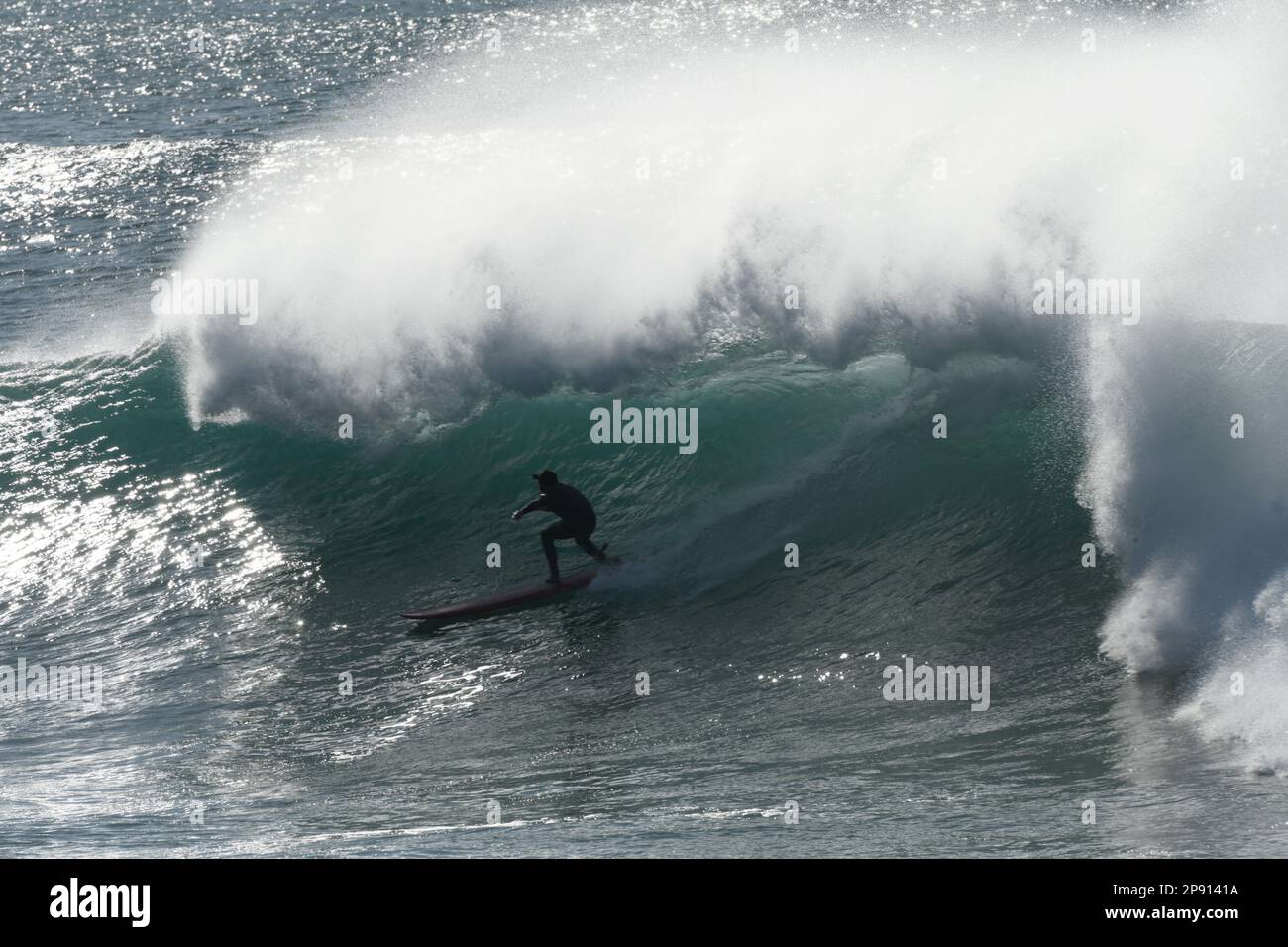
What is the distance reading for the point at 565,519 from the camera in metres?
12.8

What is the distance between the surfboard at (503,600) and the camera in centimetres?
1261

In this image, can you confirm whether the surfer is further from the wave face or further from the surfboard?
the wave face

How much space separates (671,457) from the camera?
14.7 metres

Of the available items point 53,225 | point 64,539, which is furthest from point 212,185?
point 64,539

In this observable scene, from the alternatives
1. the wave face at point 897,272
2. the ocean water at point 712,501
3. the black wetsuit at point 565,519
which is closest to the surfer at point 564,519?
the black wetsuit at point 565,519

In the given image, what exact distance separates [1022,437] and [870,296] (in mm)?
2256

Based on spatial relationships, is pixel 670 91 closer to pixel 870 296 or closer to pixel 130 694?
pixel 870 296

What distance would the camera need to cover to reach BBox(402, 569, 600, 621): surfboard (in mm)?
12609

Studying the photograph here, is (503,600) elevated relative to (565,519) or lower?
lower

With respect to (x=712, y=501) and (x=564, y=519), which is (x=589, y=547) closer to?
(x=564, y=519)

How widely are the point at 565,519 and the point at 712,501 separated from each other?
1840 mm

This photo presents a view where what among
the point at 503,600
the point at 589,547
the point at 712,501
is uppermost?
the point at 712,501

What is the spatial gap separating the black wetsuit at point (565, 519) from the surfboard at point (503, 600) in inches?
5.5

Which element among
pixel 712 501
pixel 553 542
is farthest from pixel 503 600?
pixel 712 501
